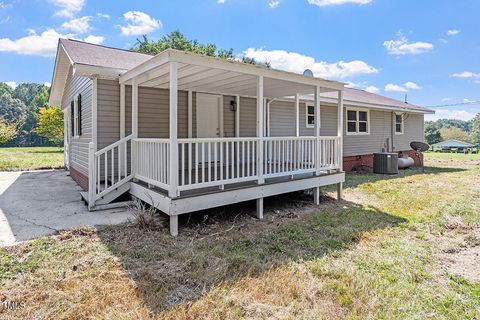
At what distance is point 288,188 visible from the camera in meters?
5.84

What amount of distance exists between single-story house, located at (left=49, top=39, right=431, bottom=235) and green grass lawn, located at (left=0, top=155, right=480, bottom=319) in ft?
2.52

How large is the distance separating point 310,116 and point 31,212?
9.13 meters

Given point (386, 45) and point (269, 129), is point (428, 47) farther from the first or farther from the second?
point (269, 129)

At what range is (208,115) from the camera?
7.80 metres

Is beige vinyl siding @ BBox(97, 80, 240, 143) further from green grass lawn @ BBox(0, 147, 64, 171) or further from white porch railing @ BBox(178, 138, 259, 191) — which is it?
green grass lawn @ BBox(0, 147, 64, 171)

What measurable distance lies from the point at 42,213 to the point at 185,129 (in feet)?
11.6

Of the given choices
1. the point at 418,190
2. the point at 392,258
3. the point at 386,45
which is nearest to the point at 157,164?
the point at 392,258

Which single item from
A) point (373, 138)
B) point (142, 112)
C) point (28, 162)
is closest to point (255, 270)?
point (142, 112)

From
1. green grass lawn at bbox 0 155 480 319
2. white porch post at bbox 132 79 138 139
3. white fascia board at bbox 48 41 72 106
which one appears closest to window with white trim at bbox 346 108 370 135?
green grass lawn at bbox 0 155 480 319

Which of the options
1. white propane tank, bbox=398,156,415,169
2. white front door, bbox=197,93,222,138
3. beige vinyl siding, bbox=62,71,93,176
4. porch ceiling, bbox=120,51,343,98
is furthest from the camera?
white propane tank, bbox=398,156,415,169

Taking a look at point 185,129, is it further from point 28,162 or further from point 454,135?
point 454,135

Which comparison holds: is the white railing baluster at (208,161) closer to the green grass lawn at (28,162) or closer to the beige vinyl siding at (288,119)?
the beige vinyl siding at (288,119)

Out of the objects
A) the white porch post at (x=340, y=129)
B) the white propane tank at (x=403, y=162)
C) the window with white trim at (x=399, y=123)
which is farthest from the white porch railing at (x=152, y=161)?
the window with white trim at (x=399, y=123)

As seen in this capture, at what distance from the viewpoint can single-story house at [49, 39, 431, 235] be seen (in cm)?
454
